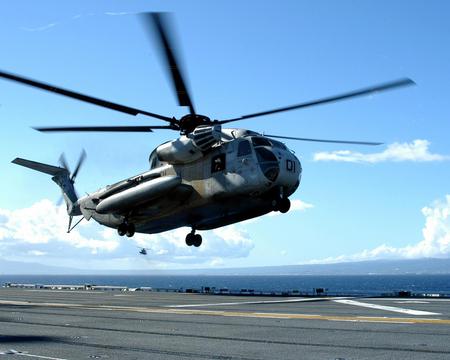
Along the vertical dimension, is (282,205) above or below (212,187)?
below

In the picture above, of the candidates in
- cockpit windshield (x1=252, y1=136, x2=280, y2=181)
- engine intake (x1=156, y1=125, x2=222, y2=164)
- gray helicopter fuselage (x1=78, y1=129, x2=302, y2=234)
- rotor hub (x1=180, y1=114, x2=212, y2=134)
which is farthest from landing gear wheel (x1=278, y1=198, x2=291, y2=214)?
rotor hub (x1=180, y1=114, x2=212, y2=134)

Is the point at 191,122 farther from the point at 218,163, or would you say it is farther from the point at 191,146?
the point at 218,163

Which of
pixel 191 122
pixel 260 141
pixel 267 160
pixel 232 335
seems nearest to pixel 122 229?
pixel 191 122

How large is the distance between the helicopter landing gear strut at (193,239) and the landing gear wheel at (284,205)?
8346 mm

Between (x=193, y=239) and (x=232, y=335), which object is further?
(x=193, y=239)

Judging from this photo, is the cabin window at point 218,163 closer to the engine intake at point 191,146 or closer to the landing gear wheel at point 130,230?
the engine intake at point 191,146

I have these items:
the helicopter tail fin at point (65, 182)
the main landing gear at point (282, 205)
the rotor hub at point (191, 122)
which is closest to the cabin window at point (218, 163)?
the rotor hub at point (191, 122)

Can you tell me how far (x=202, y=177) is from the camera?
3228cm

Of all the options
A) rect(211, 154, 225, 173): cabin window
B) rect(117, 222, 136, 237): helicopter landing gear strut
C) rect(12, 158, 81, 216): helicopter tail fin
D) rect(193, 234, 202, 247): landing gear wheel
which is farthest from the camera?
rect(12, 158, 81, 216): helicopter tail fin

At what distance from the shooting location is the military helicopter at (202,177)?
29578 millimetres

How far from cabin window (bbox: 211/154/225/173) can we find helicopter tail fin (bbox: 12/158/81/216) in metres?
15.8

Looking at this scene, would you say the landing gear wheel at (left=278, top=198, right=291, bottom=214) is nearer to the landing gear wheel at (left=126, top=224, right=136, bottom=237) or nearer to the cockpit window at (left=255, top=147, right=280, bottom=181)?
the cockpit window at (left=255, top=147, right=280, bottom=181)

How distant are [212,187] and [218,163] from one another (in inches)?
53.0

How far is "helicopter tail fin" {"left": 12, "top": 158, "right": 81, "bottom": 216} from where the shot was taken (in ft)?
145
